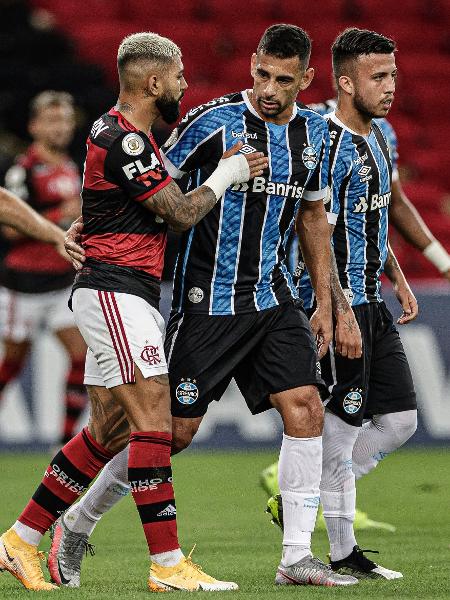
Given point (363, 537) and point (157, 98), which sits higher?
point (157, 98)

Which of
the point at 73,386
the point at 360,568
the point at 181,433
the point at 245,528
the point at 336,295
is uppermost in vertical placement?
the point at 336,295

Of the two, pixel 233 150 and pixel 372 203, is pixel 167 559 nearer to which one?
pixel 233 150

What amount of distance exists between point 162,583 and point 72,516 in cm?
66

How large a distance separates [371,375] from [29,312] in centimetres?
459

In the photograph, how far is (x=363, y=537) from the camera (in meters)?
6.76

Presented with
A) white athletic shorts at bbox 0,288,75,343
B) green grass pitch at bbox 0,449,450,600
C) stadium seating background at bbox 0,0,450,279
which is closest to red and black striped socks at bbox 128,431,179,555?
green grass pitch at bbox 0,449,450,600

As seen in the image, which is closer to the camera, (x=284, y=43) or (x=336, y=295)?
(x=284, y=43)

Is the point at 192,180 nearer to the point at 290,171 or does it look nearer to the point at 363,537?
the point at 290,171

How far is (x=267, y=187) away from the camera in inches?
206

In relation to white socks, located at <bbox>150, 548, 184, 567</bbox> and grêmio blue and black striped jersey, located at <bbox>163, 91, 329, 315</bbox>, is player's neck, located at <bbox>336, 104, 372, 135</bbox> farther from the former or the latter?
white socks, located at <bbox>150, 548, 184, 567</bbox>

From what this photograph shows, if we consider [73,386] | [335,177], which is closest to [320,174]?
[335,177]

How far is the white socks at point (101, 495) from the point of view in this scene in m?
5.28

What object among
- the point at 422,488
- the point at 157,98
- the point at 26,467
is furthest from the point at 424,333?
the point at 157,98

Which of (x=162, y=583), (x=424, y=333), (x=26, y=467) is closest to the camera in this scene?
(x=162, y=583)
